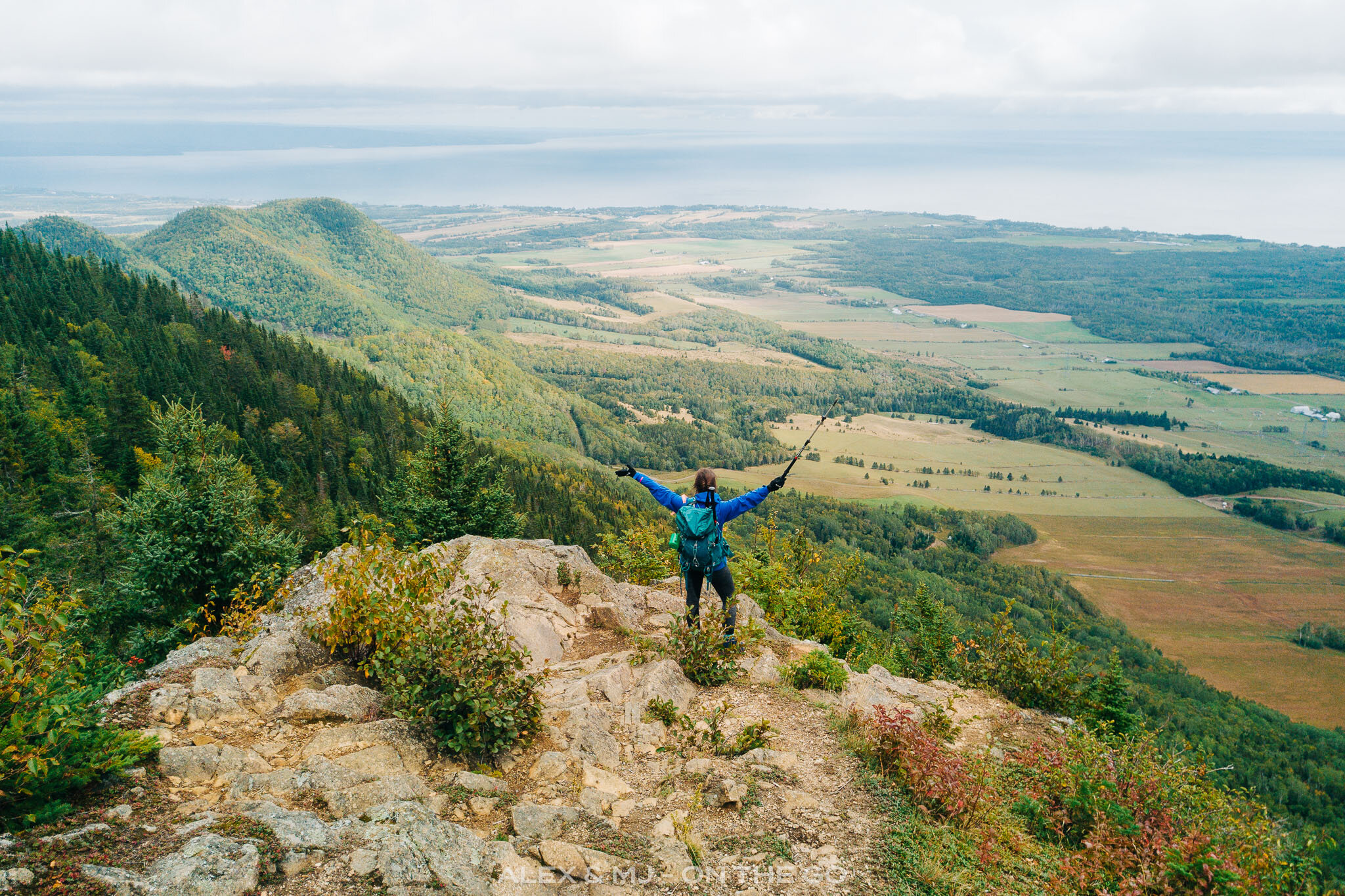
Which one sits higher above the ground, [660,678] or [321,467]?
[660,678]

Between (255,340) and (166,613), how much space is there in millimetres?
95406

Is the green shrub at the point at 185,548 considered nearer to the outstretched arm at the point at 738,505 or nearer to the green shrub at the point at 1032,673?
the outstretched arm at the point at 738,505

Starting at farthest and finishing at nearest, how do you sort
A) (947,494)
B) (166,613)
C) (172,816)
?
(947,494) → (166,613) → (172,816)

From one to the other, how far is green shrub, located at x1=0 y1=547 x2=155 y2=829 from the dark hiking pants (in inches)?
334

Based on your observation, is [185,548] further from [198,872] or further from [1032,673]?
[1032,673]

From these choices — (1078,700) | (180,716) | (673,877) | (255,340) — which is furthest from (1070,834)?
(255,340)

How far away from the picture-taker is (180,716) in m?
9.34

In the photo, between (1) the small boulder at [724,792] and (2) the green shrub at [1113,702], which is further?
(2) the green shrub at [1113,702]

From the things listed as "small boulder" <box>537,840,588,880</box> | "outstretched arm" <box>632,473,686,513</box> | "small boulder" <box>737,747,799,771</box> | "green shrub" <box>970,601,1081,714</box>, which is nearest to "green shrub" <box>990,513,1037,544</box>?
"green shrub" <box>970,601,1081,714</box>

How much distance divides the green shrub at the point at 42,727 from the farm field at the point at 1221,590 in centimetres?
11975

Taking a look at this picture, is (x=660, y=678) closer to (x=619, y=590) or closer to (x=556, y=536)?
(x=619, y=590)

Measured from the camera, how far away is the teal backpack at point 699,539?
12438 millimetres

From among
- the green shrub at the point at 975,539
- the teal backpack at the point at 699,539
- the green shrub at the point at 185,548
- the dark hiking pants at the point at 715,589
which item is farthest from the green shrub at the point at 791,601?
the green shrub at the point at 975,539

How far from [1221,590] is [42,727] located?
159 m
